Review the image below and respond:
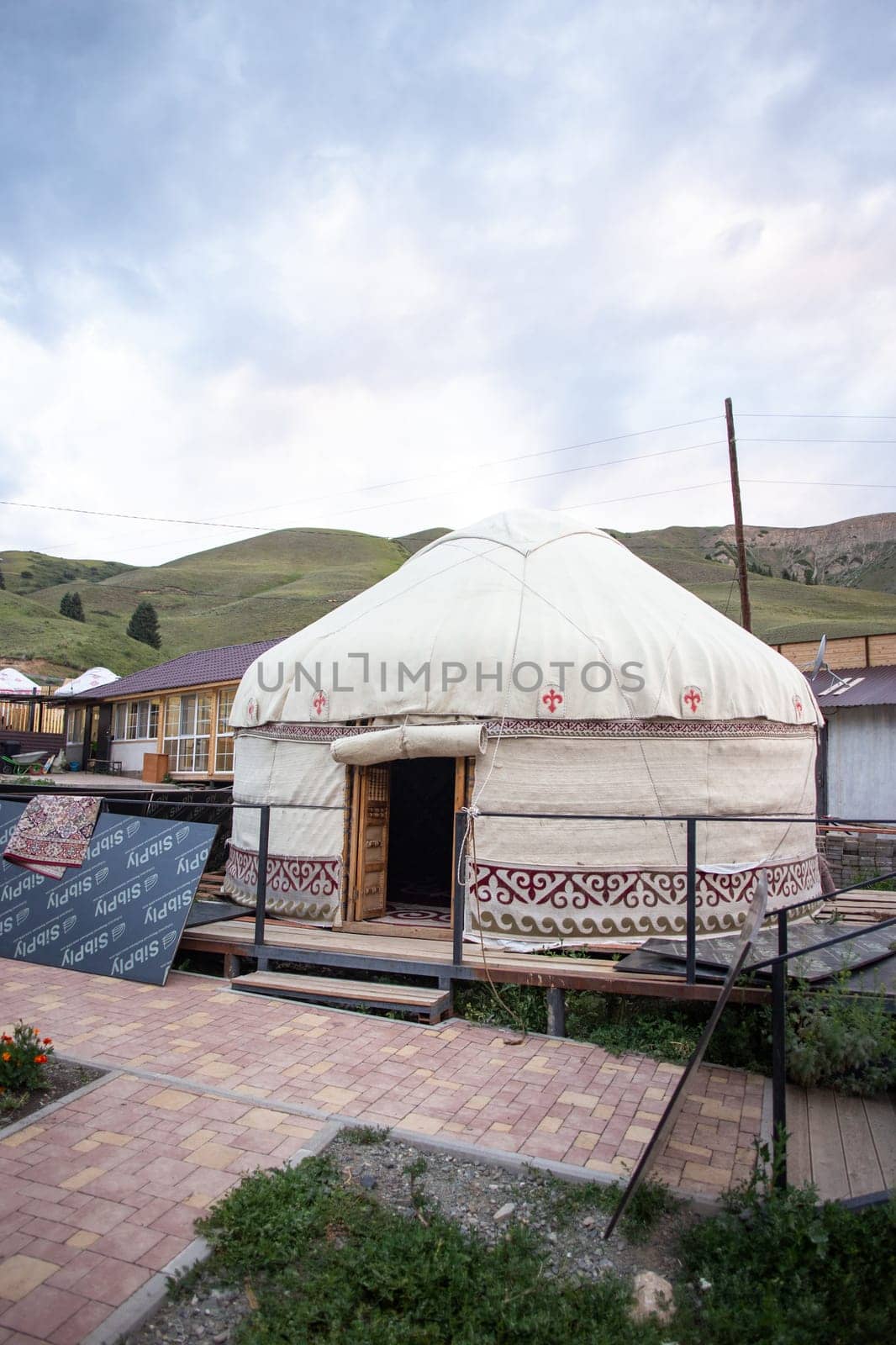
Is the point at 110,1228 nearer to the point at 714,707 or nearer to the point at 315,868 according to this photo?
the point at 315,868

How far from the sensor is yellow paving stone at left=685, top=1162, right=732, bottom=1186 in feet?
10.3

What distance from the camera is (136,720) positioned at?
736 inches

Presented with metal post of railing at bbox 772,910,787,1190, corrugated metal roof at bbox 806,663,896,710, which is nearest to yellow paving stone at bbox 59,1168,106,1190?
metal post of railing at bbox 772,910,787,1190

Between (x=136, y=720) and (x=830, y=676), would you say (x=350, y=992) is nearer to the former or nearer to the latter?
(x=830, y=676)

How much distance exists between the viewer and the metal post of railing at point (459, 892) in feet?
16.7

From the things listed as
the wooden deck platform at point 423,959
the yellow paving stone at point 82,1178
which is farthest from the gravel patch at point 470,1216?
the wooden deck platform at point 423,959

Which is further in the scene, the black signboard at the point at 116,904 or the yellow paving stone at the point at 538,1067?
the black signboard at the point at 116,904

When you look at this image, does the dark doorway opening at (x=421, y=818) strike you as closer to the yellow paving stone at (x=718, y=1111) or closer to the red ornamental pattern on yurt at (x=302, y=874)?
the red ornamental pattern on yurt at (x=302, y=874)

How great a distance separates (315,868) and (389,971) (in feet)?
4.59

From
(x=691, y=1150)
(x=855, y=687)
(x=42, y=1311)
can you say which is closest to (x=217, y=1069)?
(x=42, y=1311)

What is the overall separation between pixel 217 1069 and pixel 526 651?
3378mm

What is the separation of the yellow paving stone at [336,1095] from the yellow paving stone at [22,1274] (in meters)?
1.35

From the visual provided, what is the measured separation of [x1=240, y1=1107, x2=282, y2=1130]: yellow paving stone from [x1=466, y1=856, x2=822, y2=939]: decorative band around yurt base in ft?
8.00

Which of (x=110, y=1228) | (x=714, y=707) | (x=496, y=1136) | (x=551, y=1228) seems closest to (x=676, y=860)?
(x=714, y=707)
